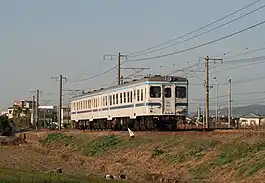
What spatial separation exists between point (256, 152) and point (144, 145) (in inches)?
426

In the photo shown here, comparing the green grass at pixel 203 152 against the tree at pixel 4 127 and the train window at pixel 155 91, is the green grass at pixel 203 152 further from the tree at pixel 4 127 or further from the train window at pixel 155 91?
the tree at pixel 4 127

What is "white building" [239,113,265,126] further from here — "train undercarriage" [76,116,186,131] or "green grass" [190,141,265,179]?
"green grass" [190,141,265,179]

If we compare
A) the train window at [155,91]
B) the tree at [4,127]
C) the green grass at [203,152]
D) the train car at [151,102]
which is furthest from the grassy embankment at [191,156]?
the tree at [4,127]

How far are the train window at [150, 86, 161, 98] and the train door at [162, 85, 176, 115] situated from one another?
389 mm

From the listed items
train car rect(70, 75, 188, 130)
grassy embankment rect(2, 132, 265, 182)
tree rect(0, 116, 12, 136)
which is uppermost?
train car rect(70, 75, 188, 130)

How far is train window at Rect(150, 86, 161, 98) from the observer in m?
39.0

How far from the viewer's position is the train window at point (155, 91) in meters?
39.0

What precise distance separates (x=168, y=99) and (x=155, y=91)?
3.40ft

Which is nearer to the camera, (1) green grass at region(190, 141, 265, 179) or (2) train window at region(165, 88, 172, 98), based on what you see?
(1) green grass at region(190, 141, 265, 179)

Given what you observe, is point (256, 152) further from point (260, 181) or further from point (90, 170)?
point (90, 170)

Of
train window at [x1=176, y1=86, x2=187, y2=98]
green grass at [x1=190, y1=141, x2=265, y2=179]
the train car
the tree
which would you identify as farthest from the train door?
the tree

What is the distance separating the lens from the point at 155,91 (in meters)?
39.2

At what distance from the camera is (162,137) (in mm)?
31734

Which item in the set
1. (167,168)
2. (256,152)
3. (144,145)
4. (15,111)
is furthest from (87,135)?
(15,111)
